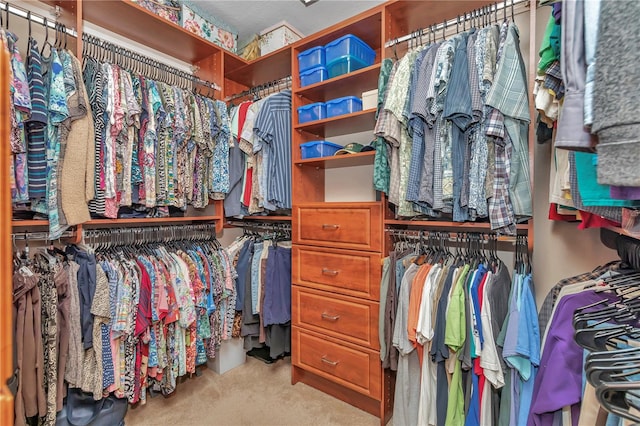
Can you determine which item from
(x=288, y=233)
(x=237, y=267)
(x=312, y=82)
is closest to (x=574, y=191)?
(x=312, y=82)

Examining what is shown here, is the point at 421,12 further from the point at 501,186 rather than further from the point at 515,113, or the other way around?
the point at 501,186

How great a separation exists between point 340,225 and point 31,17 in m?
1.93

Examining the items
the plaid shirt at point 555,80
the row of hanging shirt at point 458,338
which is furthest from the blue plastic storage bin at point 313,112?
the plaid shirt at point 555,80

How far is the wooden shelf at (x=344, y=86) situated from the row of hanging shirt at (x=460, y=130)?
18 centimetres

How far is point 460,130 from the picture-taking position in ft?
4.83

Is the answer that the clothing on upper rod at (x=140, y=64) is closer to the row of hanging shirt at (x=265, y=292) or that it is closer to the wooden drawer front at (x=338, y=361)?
the row of hanging shirt at (x=265, y=292)

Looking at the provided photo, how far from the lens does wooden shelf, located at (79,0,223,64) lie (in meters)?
1.74

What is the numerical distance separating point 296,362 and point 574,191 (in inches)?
75.4

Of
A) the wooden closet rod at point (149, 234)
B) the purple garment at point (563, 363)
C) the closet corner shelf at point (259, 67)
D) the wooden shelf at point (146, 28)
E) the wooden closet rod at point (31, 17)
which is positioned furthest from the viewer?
the closet corner shelf at point (259, 67)

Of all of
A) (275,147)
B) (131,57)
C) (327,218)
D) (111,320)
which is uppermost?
(131,57)

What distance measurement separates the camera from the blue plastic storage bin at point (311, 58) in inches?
79.7

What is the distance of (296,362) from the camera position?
2.12 meters

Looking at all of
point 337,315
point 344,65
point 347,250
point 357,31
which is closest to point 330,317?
point 337,315

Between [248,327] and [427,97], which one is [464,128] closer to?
[427,97]
